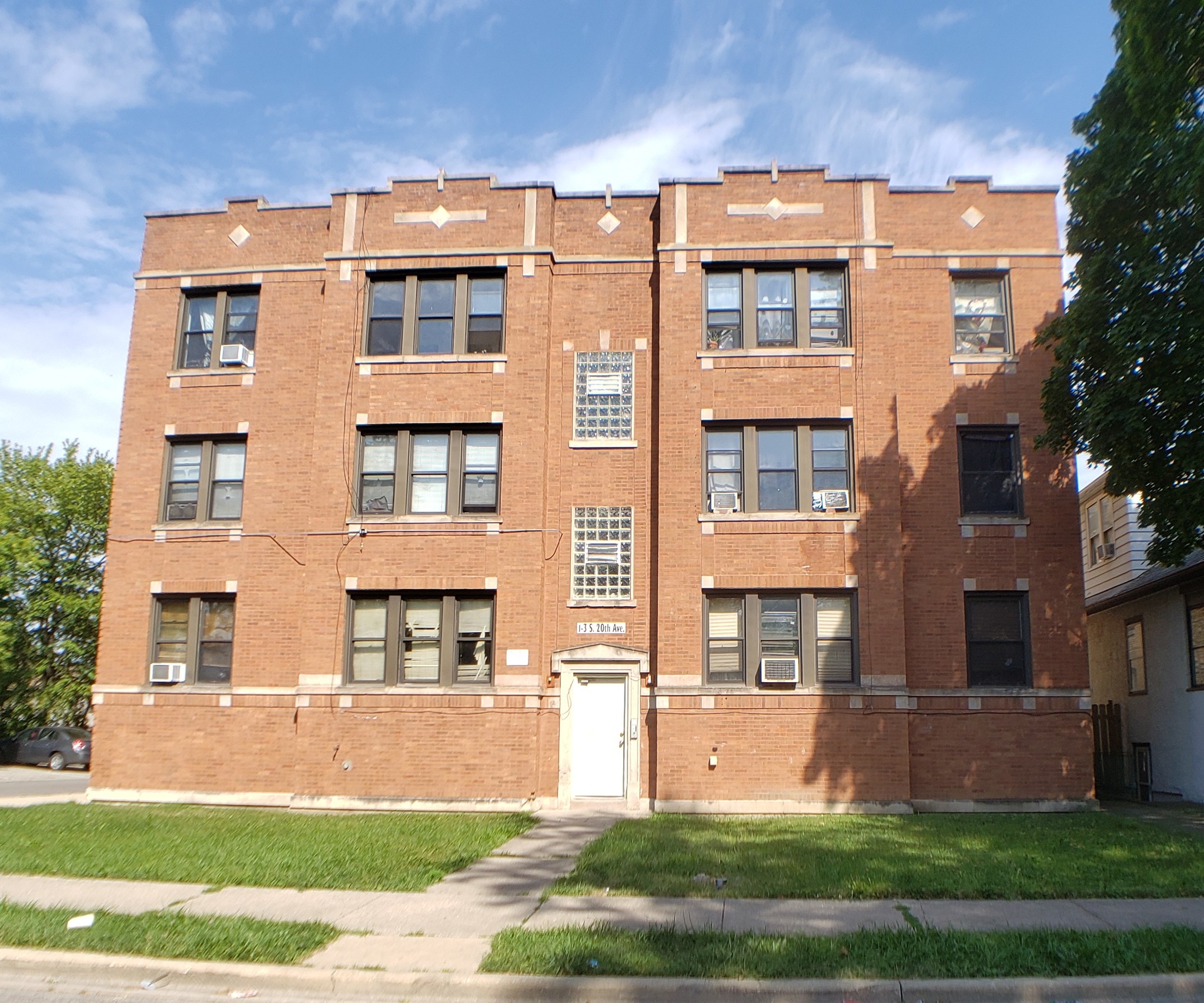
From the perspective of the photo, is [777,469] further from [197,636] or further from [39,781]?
[39,781]

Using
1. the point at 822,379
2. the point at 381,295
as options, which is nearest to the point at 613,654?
the point at 822,379

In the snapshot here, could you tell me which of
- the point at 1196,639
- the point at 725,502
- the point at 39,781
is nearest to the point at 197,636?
the point at 725,502

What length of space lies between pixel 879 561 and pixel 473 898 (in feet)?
Answer: 31.8

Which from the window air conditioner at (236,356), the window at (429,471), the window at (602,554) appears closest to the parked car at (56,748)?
the window air conditioner at (236,356)

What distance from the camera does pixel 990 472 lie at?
18.1 metres

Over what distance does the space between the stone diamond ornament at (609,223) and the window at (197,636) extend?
31.3 ft

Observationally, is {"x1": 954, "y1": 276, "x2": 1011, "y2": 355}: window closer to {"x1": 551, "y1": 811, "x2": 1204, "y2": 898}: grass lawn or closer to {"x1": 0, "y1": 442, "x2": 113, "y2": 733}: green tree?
{"x1": 551, "y1": 811, "x2": 1204, "y2": 898}: grass lawn

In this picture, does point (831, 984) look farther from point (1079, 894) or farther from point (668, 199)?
point (668, 199)

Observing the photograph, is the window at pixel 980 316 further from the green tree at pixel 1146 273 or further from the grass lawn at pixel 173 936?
the grass lawn at pixel 173 936

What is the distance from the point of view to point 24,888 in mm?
10359

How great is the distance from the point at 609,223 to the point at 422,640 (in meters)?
8.25

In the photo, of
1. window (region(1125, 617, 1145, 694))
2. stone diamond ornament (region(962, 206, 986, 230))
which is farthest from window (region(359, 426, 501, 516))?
window (region(1125, 617, 1145, 694))

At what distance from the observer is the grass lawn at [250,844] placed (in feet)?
36.0

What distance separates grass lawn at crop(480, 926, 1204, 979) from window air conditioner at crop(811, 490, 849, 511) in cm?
985
